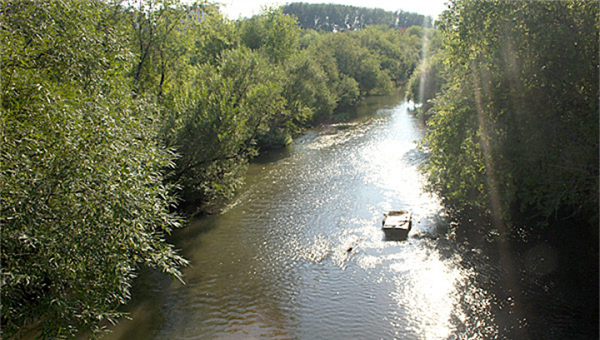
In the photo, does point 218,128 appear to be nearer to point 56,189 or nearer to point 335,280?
point 335,280

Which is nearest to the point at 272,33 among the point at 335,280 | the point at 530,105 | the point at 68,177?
the point at 335,280

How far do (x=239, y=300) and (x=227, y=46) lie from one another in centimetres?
3678

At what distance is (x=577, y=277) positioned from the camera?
13602 millimetres

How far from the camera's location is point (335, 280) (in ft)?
49.7

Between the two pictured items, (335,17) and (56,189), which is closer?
(56,189)

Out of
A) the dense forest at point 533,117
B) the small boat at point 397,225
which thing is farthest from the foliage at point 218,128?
the dense forest at point 533,117

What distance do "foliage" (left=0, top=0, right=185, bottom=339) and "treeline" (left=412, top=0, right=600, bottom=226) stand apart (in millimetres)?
10262

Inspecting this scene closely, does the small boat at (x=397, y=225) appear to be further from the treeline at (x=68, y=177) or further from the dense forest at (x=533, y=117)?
the treeline at (x=68, y=177)

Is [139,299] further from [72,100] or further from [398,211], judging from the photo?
[398,211]

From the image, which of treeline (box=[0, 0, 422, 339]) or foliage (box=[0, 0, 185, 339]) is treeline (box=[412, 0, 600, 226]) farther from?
foliage (box=[0, 0, 185, 339])

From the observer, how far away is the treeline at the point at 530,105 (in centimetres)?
1142

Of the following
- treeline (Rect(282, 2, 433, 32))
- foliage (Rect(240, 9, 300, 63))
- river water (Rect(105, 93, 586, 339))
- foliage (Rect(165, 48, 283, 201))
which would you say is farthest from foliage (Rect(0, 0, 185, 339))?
treeline (Rect(282, 2, 433, 32))

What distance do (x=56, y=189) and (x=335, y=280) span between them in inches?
379

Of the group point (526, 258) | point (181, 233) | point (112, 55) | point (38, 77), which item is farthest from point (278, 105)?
point (38, 77)
